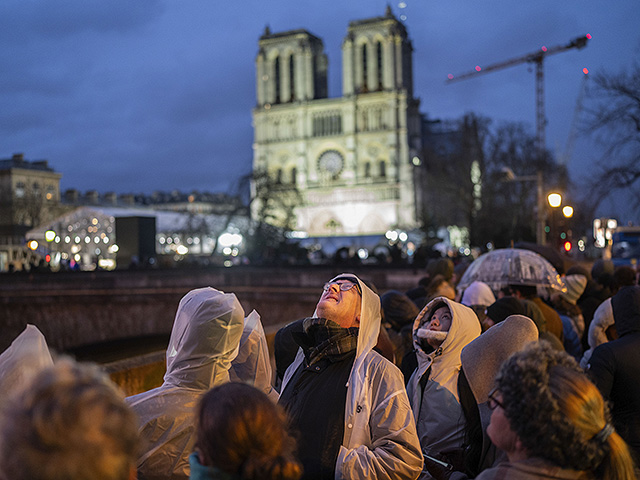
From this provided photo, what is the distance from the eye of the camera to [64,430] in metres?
1.62

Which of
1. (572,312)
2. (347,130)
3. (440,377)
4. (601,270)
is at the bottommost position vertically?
(572,312)

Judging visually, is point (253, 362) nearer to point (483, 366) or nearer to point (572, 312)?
point (483, 366)

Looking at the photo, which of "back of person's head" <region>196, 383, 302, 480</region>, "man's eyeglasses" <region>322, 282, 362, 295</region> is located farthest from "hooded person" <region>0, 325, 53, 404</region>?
"man's eyeglasses" <region>322, 282, 362, 295</region>

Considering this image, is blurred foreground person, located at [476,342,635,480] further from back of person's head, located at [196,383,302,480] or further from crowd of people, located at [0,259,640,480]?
back of person's head, located at [196,383,302,480]

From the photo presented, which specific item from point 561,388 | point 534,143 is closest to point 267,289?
point 561,388

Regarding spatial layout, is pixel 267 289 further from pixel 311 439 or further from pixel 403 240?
pixel 403 240

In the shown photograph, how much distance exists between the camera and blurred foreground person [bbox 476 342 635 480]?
221 cm

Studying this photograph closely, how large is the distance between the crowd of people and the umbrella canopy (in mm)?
2432

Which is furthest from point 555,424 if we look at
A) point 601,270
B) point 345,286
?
point 601,270

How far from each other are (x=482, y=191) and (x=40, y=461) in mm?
43357

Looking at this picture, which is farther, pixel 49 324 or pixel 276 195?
pixel 276 195

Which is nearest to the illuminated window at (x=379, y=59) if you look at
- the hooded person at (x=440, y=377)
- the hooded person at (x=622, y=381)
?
the hooded person at (x=440, y=377)

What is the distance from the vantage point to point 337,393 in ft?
11.0

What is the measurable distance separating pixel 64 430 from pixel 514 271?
7.91 metres
